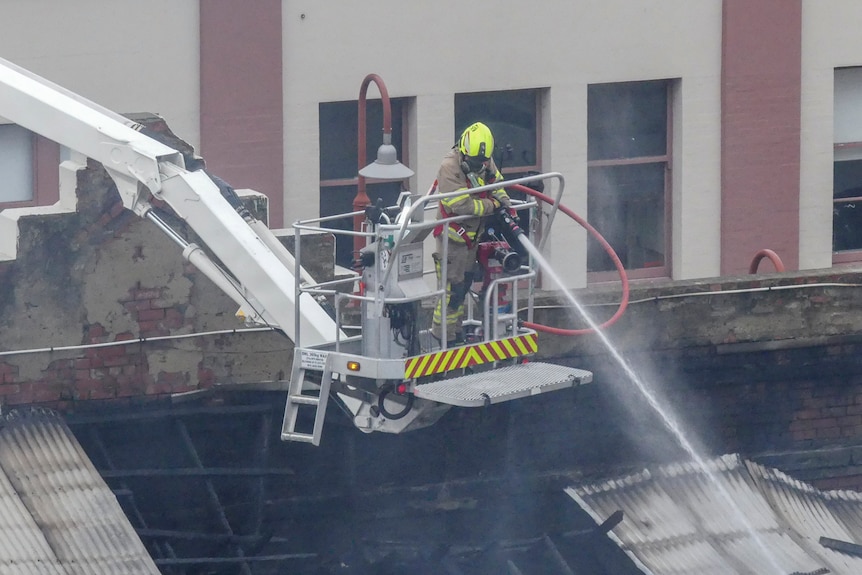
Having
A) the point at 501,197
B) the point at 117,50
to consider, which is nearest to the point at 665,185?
the point at 117,50

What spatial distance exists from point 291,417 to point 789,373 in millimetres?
4806

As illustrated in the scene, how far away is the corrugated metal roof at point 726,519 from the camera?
1138cm

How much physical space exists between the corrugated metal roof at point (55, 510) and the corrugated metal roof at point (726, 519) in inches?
144

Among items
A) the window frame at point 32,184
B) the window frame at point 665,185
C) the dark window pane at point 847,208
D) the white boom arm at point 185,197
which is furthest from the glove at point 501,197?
the dark window pane at point 847,208

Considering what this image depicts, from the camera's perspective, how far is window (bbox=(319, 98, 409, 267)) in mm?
15461

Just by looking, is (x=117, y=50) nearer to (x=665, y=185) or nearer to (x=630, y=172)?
(x=630, y=172)

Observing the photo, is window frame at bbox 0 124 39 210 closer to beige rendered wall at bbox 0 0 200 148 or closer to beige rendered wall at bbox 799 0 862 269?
beige rendered wall at bbox 0 0 200 148

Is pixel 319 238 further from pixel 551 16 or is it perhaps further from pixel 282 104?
pixel 551 16

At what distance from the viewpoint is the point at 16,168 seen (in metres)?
14.5

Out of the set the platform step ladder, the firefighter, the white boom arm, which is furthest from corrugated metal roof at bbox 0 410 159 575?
the firefighter

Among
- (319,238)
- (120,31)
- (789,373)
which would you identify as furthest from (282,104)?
(789,373)

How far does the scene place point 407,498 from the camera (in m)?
11.7

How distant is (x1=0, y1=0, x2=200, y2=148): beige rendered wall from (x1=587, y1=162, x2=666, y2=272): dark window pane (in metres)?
4.65

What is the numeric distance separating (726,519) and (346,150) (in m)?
5.90
